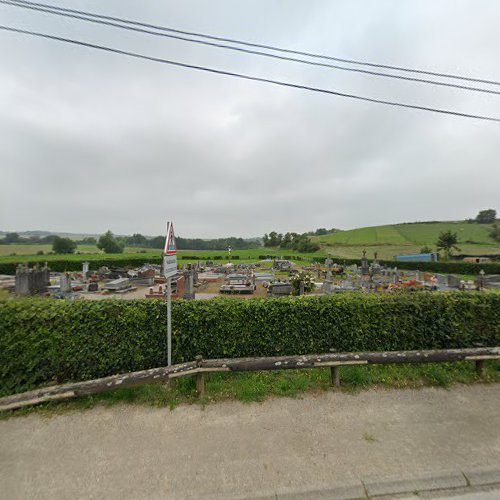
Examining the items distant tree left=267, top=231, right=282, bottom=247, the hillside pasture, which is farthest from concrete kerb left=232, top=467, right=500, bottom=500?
distant tree left=267, top=231, right=282, bottom=247

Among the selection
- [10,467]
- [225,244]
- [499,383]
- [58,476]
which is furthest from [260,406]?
[225,244]

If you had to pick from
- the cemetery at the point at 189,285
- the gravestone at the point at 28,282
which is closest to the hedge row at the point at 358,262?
the cemetery at the point at 189,285

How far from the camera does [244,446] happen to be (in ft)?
8.99

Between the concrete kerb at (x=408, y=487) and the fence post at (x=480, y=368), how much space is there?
7.61 feet

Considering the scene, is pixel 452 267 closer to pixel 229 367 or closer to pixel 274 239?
pixel 229 367

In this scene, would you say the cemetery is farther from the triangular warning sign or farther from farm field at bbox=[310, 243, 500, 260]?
farm field at bbox=[310, 243, 500, 260]

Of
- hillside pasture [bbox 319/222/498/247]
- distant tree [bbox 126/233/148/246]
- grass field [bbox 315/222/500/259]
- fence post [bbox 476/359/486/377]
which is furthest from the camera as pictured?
distant tree [bbox 126/233/148/246]

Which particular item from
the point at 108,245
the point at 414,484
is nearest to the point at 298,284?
the point at 414,484

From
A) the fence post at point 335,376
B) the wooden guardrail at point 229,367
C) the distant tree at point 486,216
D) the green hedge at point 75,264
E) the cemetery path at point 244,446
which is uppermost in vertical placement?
the distant tree at point 486,216

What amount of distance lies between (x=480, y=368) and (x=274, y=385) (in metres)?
3.70

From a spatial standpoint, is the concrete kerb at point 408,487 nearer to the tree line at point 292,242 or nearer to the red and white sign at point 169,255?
the red and white sign at point 169,255

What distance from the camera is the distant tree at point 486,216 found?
→ 8575cm

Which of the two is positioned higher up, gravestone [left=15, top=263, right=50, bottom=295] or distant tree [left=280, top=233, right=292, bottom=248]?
distant tree [left=280, top=233, right=292, bottom=248]

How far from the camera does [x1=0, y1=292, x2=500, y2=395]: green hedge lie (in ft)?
12.7
